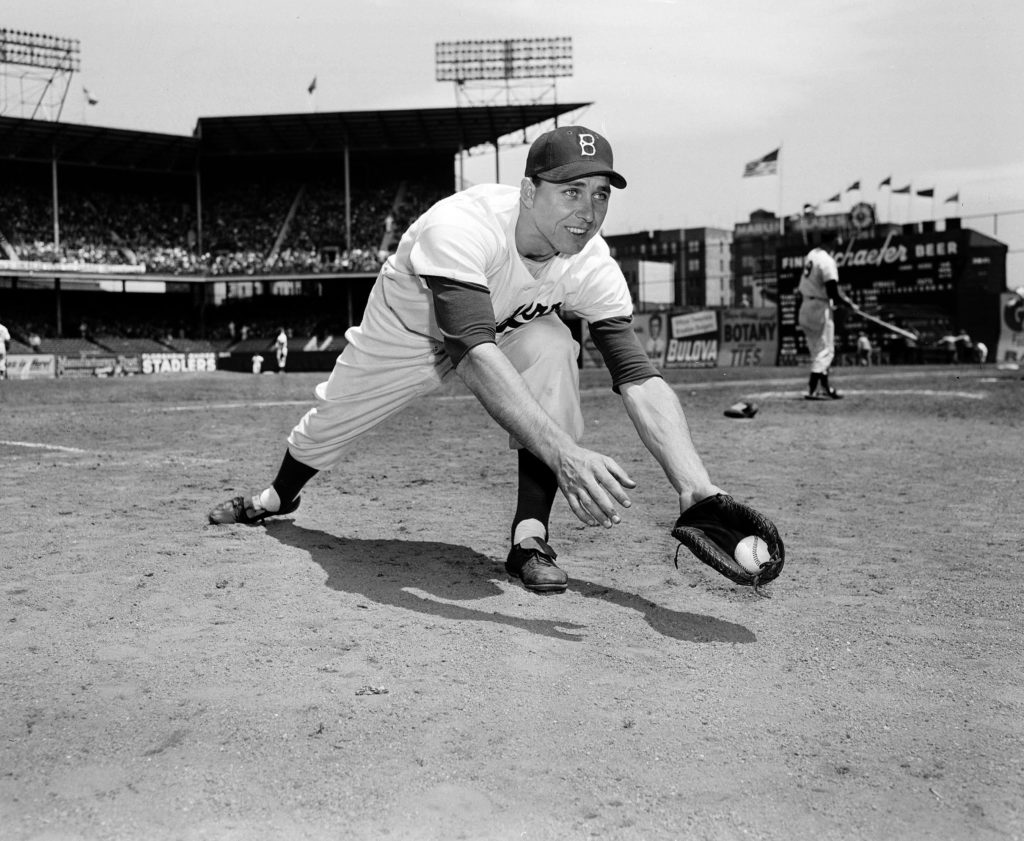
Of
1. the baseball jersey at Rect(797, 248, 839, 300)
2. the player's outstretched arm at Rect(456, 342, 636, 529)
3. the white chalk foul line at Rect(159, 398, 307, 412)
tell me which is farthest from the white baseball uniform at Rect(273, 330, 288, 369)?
the player's outstretched arm at Rect(456, 342, 636, 529)

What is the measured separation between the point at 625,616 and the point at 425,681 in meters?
0.84

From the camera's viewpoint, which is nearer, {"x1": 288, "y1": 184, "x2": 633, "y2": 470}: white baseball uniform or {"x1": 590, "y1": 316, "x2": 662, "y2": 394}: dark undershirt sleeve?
{"x1": 288, "y1": 184, "x2": 633, "y2": 470}: white baseball uniform

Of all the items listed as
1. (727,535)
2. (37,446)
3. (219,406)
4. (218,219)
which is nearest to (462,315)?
(727,535)

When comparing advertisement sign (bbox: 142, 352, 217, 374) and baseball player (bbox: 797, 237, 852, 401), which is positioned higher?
baseball player (bbox: 797, 237, 852, 401)

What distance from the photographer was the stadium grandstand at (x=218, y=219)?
134 feet

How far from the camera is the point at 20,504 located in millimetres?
5031

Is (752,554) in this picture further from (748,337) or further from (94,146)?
(94,146)

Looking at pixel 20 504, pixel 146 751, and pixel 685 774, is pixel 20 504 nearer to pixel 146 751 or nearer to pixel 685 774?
pixel 146 751

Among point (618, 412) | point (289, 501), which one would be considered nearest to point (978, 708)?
point (289, 501)

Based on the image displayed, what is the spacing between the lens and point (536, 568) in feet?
11.1

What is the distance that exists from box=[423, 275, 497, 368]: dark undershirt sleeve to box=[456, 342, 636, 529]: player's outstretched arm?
0.04 meters

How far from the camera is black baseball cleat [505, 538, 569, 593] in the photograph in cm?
334

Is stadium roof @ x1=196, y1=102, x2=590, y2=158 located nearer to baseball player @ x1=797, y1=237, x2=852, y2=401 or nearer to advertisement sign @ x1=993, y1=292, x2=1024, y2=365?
advertisement sign @ x1=993, y1=292, x2=1024, y2=365

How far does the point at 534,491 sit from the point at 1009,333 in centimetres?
3126
